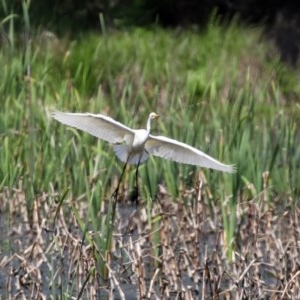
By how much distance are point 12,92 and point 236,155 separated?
1.43 metres

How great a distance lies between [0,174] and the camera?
6480mm

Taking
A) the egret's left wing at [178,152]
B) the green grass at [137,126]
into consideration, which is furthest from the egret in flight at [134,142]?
the green grass at [137,126]

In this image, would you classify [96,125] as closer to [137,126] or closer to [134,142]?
[134,142]

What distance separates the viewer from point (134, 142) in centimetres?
537

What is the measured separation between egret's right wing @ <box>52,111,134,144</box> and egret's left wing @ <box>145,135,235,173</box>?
12cm

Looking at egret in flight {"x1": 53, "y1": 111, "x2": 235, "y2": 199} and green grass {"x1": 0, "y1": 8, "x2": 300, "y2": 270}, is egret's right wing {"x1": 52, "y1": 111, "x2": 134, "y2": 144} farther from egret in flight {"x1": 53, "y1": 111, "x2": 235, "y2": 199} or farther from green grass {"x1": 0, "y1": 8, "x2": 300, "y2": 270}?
green grass {"x1": 0, "y1": 8, "x2": 300, "y2": 270}

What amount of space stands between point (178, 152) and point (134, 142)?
294 millimetres

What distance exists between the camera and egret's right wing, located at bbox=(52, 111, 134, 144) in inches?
214

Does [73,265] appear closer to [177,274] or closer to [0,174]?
[177,274]

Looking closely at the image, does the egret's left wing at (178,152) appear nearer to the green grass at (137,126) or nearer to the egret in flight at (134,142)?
the egret in flight at (134,142)

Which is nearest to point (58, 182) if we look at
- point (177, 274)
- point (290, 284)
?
point (177, 274)

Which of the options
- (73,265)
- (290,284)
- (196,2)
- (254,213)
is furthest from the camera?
(196,2)

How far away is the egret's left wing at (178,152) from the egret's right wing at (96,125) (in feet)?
0.40

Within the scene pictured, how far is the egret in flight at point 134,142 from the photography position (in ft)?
→ 17.7
